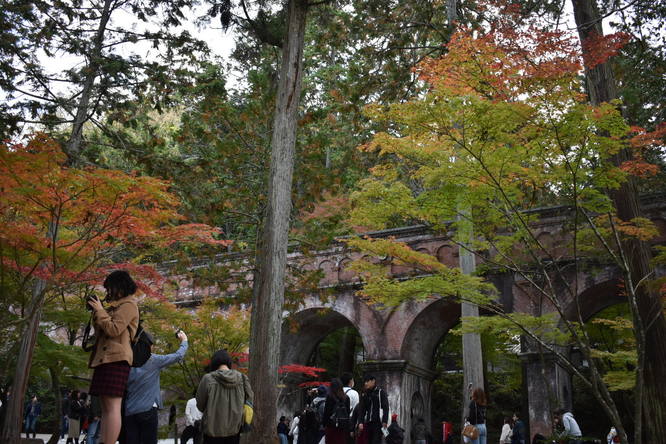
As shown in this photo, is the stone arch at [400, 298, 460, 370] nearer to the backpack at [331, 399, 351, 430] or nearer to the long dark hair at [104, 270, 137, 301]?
the backpack at [331, 399, 351, 430]

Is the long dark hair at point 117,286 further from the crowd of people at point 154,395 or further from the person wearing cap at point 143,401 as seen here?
the person wearing cap at point 143,401

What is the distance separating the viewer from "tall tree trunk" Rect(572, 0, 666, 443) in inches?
314

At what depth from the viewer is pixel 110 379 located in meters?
4.09

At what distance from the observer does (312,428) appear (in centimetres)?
1061

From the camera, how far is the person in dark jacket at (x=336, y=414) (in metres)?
7.13

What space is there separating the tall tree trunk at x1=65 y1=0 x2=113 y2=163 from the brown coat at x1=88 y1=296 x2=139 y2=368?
23.0ft

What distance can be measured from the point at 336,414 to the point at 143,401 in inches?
121

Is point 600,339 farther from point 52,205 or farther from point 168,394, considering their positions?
point 52,205

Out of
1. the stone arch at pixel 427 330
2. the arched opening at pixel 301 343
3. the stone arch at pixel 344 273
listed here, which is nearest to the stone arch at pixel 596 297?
the stone arch at pixel 427 330

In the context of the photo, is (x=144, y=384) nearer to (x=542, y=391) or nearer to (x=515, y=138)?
(x=515, y=138)

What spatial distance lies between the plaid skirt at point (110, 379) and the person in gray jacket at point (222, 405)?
3.92 feet

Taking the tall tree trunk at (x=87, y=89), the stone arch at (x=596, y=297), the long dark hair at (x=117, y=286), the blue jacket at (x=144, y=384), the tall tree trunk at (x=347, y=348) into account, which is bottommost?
the blue jacket at (x=144, y=384)

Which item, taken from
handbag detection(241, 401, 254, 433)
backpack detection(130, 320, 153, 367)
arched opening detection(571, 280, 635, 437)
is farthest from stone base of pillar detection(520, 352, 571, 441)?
backpack detection(130, 320, 153, 367)

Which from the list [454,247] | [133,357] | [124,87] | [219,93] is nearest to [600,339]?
[454,247]
